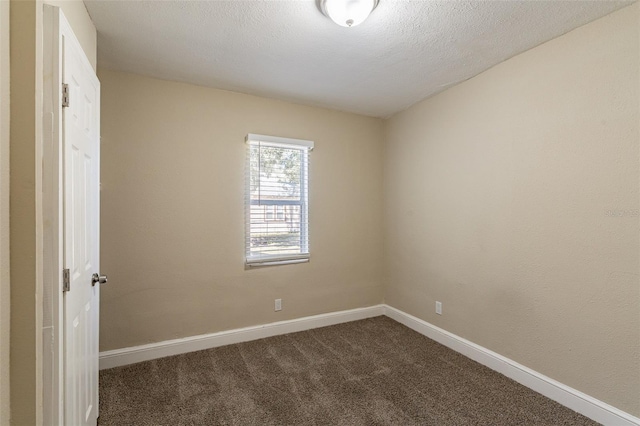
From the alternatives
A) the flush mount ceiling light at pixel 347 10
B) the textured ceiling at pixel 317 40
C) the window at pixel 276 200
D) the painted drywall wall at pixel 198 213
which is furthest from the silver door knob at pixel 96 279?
the flush mount ceiling light at pixel 347 10

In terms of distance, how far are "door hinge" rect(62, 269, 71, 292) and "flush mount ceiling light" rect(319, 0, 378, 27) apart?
1.82m

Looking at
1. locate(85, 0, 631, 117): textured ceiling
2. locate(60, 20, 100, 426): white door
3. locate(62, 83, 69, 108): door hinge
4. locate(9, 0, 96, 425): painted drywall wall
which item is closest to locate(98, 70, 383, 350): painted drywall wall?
locate(85, 0, 631, 117): textured ceiling

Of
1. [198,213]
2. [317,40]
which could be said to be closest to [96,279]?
[198,213]

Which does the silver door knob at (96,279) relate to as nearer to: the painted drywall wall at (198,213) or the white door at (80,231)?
the white door at (80,231)

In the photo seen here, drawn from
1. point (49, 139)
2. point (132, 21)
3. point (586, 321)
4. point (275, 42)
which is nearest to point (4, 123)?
point (49, 139)

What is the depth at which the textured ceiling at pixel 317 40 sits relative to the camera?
177cm

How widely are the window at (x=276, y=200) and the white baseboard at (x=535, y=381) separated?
161 cm

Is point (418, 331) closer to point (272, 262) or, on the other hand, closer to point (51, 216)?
point (272, 262)

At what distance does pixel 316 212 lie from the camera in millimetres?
3393

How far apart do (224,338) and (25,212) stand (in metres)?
2.20

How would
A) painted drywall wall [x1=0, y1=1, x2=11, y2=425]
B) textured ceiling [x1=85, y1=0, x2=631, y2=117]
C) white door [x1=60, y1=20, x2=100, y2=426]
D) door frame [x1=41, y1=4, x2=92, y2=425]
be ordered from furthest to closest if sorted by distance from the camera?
textured ceiling [x1=85, y1=0, x2=631, y2=117]
white door [x1=60, y1=20, x2=100, y2=426]
door frame [x1=41, y1=4, x2=92, y2=425]
painted drywall wall [x1=0, y1=1, x2=11, y2=425]

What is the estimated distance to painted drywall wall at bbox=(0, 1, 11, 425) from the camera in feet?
3.24

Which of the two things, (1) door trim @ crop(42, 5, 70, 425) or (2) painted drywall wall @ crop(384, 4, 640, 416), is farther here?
(2) painted drywall wall @ crop(384, 4, 640, 416)

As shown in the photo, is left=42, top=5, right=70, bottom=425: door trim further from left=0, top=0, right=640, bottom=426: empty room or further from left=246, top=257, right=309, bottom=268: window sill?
left=246, top=257, right=309, bottom=268: window sill
